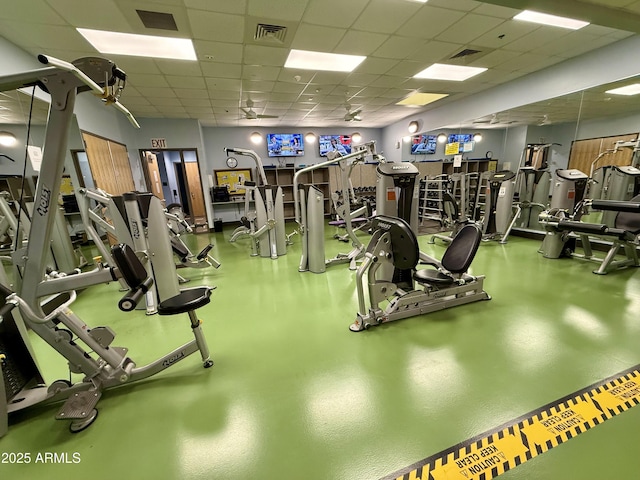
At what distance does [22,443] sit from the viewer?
4.93ft

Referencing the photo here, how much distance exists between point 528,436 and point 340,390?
1077 mm

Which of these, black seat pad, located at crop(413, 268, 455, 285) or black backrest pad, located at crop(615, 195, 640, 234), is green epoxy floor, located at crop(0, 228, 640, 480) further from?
black backrest pad, located at crop(615, 195, 640, 234)

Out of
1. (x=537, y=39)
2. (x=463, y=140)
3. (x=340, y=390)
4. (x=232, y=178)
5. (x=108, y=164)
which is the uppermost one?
(x=537, y=39)

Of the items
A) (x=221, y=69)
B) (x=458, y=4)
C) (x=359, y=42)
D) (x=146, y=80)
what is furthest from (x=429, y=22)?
(x=146, y=80)

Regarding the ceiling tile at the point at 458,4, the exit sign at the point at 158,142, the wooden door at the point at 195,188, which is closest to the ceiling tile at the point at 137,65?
the exit sign at the point at 158,142

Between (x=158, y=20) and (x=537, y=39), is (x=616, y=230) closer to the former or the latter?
(x=537, y=39)

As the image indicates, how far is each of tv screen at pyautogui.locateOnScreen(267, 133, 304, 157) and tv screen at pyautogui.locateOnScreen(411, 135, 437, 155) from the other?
12.6 feet

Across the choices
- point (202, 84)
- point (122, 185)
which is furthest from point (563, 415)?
point (122, 185)

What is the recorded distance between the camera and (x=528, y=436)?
141cm

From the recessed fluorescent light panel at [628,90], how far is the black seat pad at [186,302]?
6643 mm

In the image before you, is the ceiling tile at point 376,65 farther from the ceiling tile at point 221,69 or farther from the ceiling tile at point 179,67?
the ceiling tile at point 179,67

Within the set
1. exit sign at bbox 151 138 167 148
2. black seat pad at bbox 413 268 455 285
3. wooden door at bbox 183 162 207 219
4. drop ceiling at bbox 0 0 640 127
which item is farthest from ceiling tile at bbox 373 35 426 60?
wooden door at bbox 183 162 207 219

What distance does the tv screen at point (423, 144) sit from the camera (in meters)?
8.09

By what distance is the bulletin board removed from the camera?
8.80 meters
